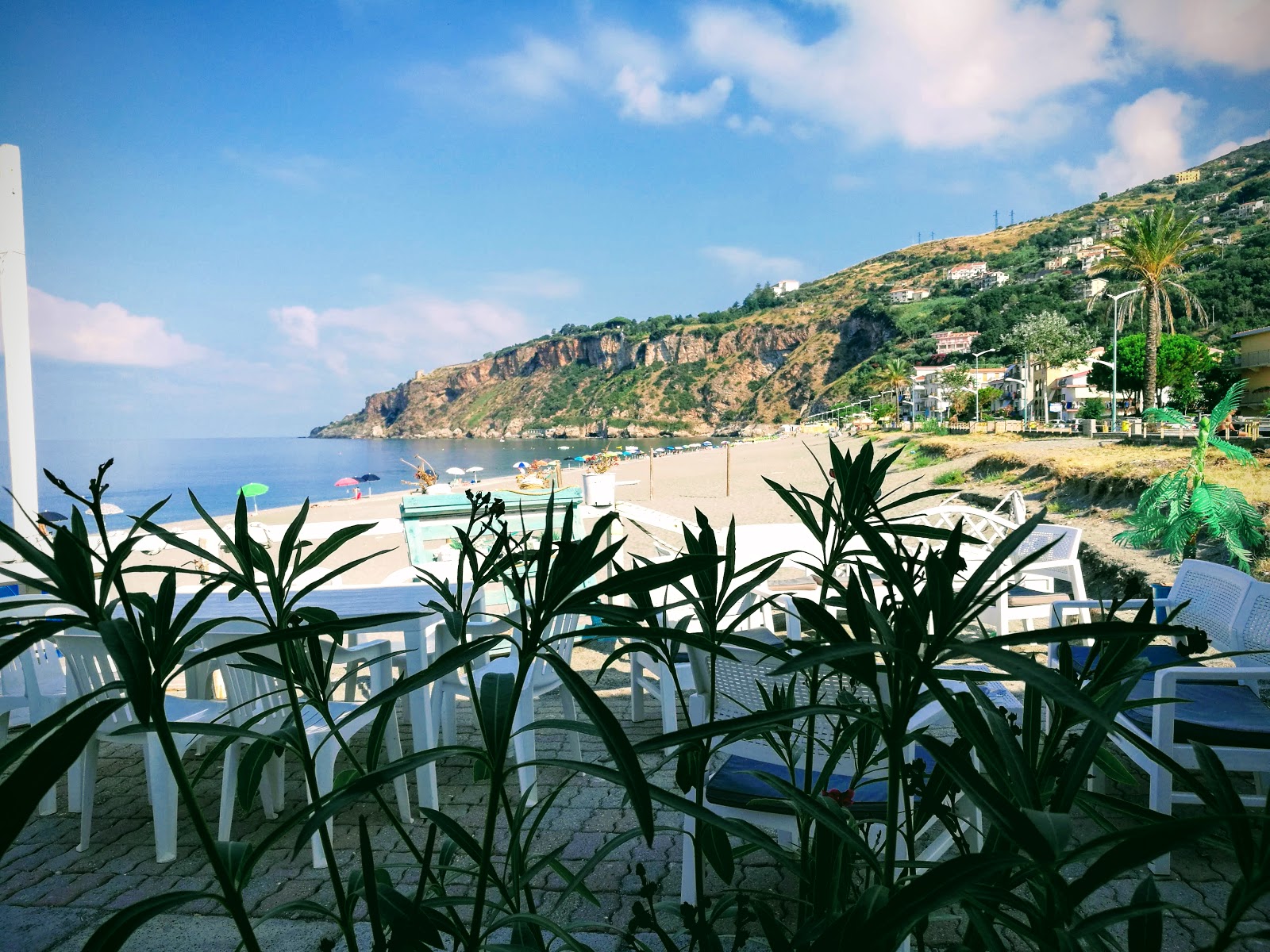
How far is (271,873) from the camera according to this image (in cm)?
229

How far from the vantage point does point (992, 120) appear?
104 metres

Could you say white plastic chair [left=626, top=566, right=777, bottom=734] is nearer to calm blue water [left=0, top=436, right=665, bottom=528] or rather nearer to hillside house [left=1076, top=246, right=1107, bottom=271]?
calm blue water [left=0, top=436, right=665, bottom=528]

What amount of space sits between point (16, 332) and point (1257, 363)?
43.5 m

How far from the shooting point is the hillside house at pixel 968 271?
266 ft

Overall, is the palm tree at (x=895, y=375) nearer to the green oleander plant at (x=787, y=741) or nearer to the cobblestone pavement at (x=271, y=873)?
the cobblestone pavement at (x=271, y=873)

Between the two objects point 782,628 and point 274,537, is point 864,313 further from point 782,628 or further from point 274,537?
point 782,628

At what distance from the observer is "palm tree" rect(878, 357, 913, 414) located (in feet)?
196

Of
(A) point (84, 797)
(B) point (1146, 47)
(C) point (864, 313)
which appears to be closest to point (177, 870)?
(A) point (84, 797)

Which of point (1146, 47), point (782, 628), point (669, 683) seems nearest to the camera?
point (669, 683)

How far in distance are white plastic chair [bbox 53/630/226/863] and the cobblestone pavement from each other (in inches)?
3.3

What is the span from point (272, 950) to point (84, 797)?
1.00 metres

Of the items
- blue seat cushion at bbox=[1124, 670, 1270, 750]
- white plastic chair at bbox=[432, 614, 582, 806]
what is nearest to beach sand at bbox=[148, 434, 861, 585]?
white plastic chair at bbox=[432, 614, 582, 806]

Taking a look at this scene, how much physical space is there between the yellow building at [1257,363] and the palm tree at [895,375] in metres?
23.1

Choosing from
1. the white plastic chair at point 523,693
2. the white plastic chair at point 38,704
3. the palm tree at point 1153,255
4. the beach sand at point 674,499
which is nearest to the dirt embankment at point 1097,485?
the white plastic chair at point 523,693
